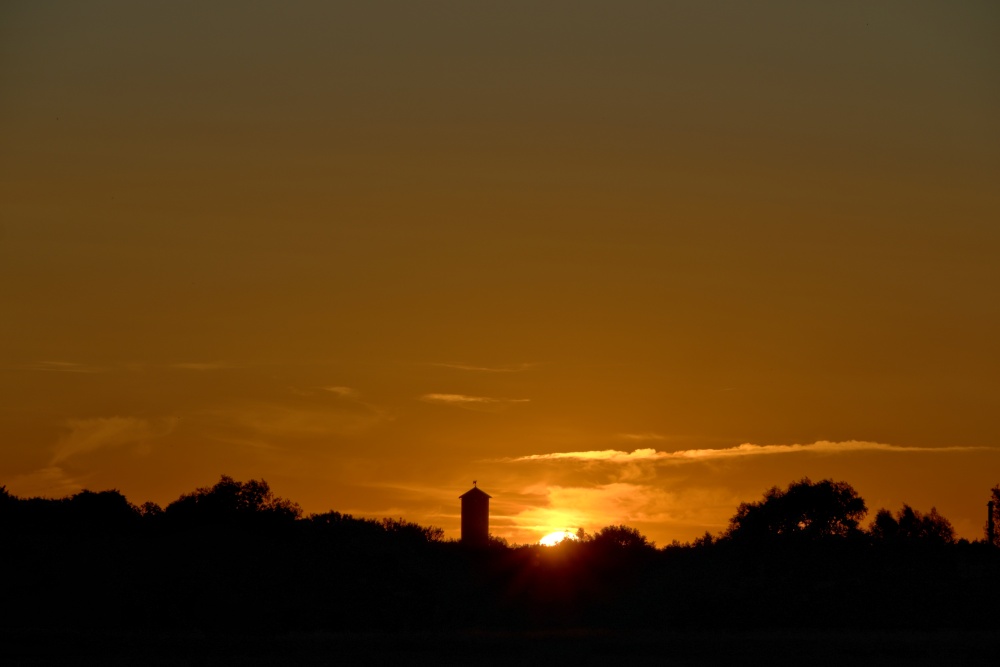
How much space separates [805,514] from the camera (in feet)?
198

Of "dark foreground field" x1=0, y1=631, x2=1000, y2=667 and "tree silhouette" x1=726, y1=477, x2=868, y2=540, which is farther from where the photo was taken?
"tree silhouette" x1=726, y1=477, x2=868, y2=540

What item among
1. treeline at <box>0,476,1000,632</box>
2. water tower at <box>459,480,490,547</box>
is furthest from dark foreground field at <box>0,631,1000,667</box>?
water tower at <box>459,480,490,547</box>

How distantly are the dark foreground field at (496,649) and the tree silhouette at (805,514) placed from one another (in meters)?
12.2

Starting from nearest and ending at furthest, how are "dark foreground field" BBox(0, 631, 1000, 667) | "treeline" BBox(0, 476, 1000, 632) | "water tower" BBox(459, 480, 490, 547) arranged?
"dark foreground field" BBox(0, 631, 1000, 667)
"treeline" BBox(0, 476, 1000, 632)
"water tower" BBox(459, 480, 490, 547)

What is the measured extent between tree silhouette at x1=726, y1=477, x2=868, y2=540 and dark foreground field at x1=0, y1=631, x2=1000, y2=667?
40.1ft

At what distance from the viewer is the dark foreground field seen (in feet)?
132

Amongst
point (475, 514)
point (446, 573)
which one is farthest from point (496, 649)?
point (475, 514)

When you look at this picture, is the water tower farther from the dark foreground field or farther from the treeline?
the dark foreground field

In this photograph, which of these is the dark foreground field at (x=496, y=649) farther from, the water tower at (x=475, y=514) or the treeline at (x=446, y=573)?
the water tower at (x=475, y=514)

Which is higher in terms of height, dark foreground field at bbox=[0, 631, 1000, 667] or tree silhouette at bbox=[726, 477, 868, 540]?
tree silhouette at bbox=[726, 477, 868, 540]

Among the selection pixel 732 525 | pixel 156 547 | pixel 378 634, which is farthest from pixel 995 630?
pixel 156 547

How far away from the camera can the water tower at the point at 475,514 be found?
72.2 m

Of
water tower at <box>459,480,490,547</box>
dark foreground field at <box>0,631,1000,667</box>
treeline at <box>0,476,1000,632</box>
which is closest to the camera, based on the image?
dark foreground field at <box>0,631,1000,667</box>

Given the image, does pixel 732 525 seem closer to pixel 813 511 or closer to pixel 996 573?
pixel 813 511
